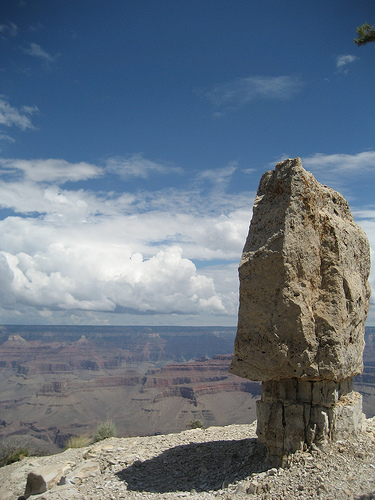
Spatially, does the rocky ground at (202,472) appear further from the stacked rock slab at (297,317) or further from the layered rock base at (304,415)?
the stacked rock slab at (297,317)

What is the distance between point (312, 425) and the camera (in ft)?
36.0

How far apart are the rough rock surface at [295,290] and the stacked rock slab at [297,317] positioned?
0.03 m

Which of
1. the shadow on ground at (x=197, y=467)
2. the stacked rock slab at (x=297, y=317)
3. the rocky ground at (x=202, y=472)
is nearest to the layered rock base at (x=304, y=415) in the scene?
the stacked rock slab at (x=297, y=317)

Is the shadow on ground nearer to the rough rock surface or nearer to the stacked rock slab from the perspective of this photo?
the stacked rock slab

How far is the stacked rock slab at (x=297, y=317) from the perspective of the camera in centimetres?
1074

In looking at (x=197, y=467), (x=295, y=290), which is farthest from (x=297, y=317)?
(x=197, y=467)

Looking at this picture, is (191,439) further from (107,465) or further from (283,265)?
(283,265)

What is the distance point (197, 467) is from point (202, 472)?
0.50 meters

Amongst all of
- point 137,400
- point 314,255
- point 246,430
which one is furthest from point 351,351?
point 137,400

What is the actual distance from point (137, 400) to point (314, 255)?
188 metres

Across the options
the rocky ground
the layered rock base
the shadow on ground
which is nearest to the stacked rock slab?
the layered rock base

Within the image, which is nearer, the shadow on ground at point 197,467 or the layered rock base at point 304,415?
the layered rock base at point 304,415

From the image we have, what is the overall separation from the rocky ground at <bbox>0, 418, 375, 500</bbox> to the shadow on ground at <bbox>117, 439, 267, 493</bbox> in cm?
3

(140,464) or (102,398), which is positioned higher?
(140,464)
